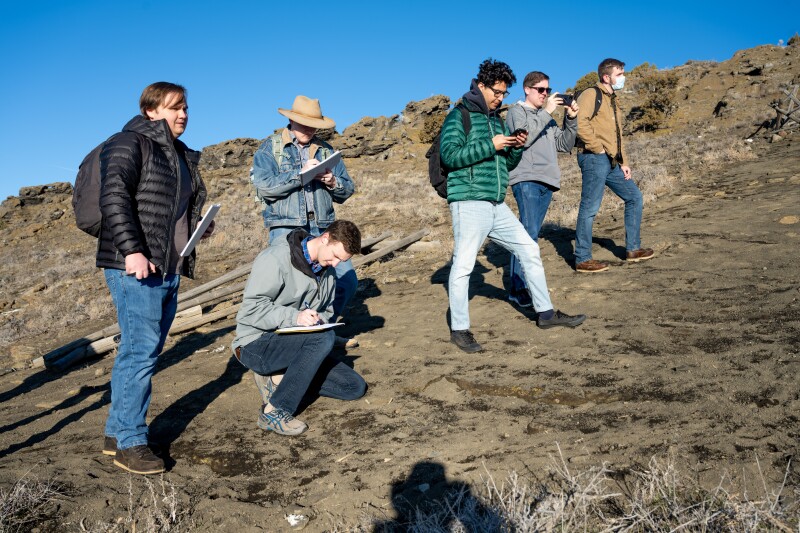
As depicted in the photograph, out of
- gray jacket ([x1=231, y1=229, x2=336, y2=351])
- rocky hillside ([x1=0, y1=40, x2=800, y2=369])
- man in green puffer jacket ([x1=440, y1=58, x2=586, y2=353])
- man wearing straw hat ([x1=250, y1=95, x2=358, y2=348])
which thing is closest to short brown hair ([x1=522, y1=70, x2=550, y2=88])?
man in green puffer jacket ([x1=440, y1=58, x2=586, y2=353])

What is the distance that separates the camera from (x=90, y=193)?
3297mm

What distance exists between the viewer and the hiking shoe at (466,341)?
4.87 meters

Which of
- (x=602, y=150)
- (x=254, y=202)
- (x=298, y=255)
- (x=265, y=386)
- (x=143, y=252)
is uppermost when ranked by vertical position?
(x=254, y=202)

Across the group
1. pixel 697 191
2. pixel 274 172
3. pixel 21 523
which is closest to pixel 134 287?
pixel 21 523

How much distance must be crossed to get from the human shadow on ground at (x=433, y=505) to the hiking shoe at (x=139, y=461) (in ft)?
4.49

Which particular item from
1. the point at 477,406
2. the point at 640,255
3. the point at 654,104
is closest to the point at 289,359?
the point at 477,406

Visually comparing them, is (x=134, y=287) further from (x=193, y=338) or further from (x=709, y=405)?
(x=193, y=338)

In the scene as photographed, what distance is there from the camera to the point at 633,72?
119 feet

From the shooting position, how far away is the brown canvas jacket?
6.05m

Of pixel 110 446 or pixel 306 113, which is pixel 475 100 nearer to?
pixel 306 113

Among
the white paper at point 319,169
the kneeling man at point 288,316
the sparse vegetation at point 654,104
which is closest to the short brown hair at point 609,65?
the white paper at point 319,169

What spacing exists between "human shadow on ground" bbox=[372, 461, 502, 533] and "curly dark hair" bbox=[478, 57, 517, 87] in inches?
113

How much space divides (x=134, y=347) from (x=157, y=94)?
1428mm

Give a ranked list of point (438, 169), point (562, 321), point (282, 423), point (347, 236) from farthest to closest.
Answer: point (562, 321)
point (438, 169)
point (282, 423)
point (347, 236)
